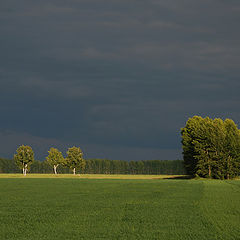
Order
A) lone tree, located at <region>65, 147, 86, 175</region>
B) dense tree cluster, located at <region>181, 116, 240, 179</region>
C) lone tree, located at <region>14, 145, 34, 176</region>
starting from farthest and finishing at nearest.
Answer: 1. lone tree, located at <region>65, 147, 86, 175</region>
2. lone tree, located at <region>14, 145, 34, 176</region>
3. dense tree cluster, located at <region>181, 116, 240, 179</region>

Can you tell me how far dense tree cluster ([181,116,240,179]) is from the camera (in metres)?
90.4

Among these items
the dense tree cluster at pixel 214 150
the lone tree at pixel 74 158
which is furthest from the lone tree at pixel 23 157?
the dense tree cluster at pixel 214 150

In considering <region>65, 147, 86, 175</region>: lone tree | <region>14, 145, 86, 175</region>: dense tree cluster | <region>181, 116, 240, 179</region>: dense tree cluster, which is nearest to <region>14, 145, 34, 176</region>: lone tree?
<region>14, 145, 86, 175</region>: dense tree cluster

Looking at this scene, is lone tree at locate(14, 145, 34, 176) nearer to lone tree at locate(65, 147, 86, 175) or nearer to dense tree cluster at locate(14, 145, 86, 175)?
dense tree cluster at locate(14, 145, 86, 175)

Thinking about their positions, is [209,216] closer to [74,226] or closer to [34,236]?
[74,226]

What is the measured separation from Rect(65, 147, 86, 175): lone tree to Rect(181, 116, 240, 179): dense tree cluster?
232ft

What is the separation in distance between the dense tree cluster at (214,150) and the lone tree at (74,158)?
232ft

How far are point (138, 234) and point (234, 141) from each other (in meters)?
82.4

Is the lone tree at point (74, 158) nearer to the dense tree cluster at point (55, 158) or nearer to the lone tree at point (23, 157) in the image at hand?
the dense tree cluster at point (55, 158)

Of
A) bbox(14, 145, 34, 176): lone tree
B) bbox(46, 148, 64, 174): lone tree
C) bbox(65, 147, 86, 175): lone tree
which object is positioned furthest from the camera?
bbox(46, 148, 64, 174): lone tree

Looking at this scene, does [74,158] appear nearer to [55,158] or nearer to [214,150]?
[55,158]

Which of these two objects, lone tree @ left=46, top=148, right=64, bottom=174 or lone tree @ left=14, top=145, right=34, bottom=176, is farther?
lone tree @ left=46, top=148, right=64, bottom=174

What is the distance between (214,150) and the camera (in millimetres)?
91312

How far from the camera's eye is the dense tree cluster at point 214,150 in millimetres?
90438
